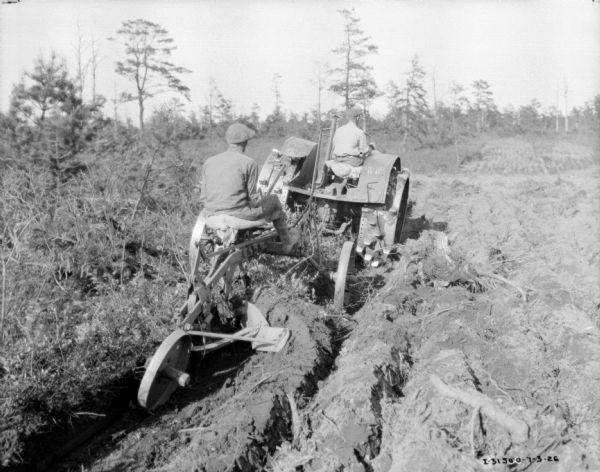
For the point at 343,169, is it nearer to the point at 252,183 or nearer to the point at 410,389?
the point at 252,183

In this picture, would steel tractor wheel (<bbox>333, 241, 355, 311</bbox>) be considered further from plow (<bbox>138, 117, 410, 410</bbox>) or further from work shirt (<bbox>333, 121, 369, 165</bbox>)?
work shirt (<bbox>333, 121, 369, 165</bbox>)

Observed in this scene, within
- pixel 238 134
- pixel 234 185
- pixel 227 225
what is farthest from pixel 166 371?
pixel 238 134

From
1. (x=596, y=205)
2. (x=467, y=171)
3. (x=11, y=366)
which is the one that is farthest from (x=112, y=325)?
(x=467, y=171)

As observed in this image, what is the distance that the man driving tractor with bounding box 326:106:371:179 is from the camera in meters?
7.45

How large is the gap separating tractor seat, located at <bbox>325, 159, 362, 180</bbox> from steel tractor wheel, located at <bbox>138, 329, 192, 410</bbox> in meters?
3.89

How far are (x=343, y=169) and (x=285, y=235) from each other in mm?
2338

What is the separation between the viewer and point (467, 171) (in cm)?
2652

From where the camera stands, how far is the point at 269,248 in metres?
5.45

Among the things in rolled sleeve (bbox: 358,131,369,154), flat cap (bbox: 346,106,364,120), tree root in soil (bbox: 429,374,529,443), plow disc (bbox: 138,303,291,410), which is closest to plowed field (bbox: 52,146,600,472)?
tree root in soil (bbox: 429,374,529,443)

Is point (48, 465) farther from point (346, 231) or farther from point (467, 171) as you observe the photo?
point (467, 171)

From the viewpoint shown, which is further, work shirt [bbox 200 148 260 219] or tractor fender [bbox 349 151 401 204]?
tractor fender [bbox 349 151 401 204]

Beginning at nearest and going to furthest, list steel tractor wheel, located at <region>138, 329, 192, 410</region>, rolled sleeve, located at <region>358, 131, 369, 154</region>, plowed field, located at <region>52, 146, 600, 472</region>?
plowed field, located at <region>52, 146, 600, 472</region> → steel tractor wheel, located at <region>138, 329, 192, 410</region> → rolled sleeve, located at <region>358, 131, 369, 154</region>

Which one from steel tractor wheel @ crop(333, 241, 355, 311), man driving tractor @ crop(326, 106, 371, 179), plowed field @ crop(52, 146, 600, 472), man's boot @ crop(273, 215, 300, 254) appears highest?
man driving tractor @ crop(326, 106, 371, 179)

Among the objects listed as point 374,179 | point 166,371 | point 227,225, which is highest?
point 374,179
